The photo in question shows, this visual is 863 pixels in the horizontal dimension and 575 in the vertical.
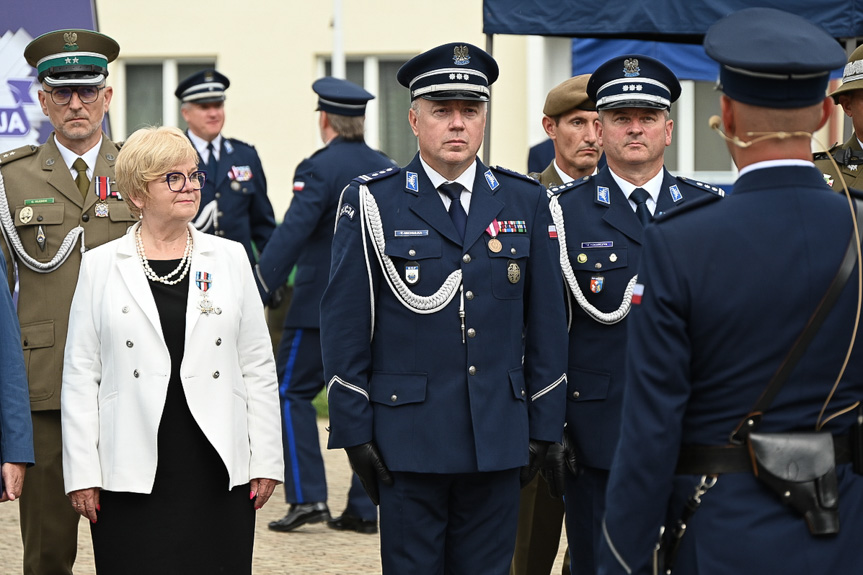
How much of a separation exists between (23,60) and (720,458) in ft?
15.9

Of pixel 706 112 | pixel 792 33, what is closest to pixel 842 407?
pixel 792 33

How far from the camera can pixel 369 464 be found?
461 centimetres

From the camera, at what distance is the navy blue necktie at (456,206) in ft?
15.6

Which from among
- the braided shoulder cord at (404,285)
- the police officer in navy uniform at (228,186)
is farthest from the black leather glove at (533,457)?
the police officer in navy uniform at (228,186)

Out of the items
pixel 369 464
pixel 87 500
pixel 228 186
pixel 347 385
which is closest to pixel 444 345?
pixel 347 385

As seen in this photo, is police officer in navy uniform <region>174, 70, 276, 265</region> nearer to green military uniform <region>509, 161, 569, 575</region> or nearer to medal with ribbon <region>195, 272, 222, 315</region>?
green military uniform <region>509, 161, 569, 575</region>

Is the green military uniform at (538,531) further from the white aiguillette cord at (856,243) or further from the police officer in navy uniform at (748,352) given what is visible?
the white aiguillette cord at (856,243)

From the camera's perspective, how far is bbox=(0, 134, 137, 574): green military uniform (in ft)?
17.8

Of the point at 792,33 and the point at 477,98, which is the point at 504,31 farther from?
the point at 792,33

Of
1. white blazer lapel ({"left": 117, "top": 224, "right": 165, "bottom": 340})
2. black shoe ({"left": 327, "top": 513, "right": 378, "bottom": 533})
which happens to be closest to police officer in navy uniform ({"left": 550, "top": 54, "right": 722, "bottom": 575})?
white blazer lapel ({"left": 117, "top": 224, "right": 165, "bottom": 340})

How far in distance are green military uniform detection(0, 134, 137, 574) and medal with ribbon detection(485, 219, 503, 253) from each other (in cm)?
169

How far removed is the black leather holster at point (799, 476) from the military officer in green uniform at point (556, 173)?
2.75 metres

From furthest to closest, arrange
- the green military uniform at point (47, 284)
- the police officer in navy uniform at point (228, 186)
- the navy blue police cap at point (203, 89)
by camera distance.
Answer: the navy blue police cap at point (203, 89), the police officer in navy uniform at point (228, 186), the green military uniform at point (47, 284)

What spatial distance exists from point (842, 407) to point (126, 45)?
15419 mm
